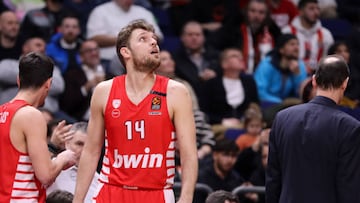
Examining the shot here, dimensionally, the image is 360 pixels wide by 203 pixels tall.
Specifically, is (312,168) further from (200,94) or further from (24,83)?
(200,94)

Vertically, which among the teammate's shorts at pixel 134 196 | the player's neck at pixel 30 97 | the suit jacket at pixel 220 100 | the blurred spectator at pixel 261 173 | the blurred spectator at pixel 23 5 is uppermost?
the blurred spectator at pixel 23 5

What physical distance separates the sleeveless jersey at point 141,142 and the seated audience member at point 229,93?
20.6ft

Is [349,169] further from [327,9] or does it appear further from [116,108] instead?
[327,9]

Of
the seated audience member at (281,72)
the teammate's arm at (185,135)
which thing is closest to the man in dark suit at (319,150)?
the teammate's arm at (185,135)

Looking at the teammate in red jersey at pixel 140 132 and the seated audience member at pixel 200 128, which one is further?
the seated audience member at pixel 200 128

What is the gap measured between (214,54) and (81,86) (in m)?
2.44

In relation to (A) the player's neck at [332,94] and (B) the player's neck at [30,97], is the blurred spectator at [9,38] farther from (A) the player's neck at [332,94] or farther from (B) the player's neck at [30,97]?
(A) the player's neck at [332,94]

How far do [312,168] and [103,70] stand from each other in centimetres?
678

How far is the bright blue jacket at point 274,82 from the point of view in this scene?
14086 millimetres

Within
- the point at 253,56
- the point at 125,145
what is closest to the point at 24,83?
the point at 125,145

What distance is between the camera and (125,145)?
725 cm

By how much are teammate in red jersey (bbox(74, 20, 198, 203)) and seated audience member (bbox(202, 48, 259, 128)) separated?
6231 mm

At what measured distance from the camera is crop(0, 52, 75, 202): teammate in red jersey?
7246 mm

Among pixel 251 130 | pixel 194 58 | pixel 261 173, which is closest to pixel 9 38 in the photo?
pixel 194 58
